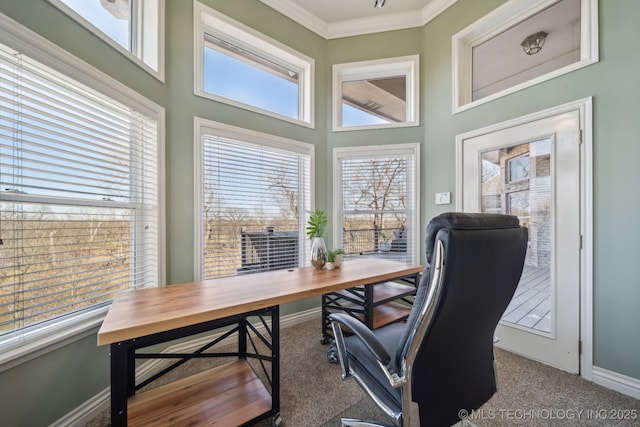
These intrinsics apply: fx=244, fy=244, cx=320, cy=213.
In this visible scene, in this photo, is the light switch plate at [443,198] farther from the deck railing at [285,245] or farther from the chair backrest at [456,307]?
the chair backrest at [456,307]

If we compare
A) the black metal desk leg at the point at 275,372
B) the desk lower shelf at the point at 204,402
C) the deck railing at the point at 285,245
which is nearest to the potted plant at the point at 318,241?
the deck railing at the point at 285,245

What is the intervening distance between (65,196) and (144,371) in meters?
1.32

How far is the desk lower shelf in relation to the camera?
1319mm

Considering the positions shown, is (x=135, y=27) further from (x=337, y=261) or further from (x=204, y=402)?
(x=204, y=402)

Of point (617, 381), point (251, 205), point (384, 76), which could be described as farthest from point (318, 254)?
point (384, 76)

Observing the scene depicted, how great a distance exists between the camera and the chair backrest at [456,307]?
793 mm

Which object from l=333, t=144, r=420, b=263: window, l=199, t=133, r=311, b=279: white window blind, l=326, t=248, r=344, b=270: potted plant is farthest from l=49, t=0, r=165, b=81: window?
l=326, t=248, r=344, b=270: potted plant

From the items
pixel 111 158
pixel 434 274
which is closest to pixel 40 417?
pixel 111 158

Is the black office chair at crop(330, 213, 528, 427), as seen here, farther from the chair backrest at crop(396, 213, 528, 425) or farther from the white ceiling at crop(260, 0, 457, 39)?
the white ceiling at crop(260, 0, 457, 39)

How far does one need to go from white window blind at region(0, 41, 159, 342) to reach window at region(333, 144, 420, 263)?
76.3 inches

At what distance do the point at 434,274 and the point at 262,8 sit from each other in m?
3.06

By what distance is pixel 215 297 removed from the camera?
1.43 meters

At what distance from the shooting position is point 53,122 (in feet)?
4.27

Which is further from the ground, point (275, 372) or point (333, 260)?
point (333, 260)
